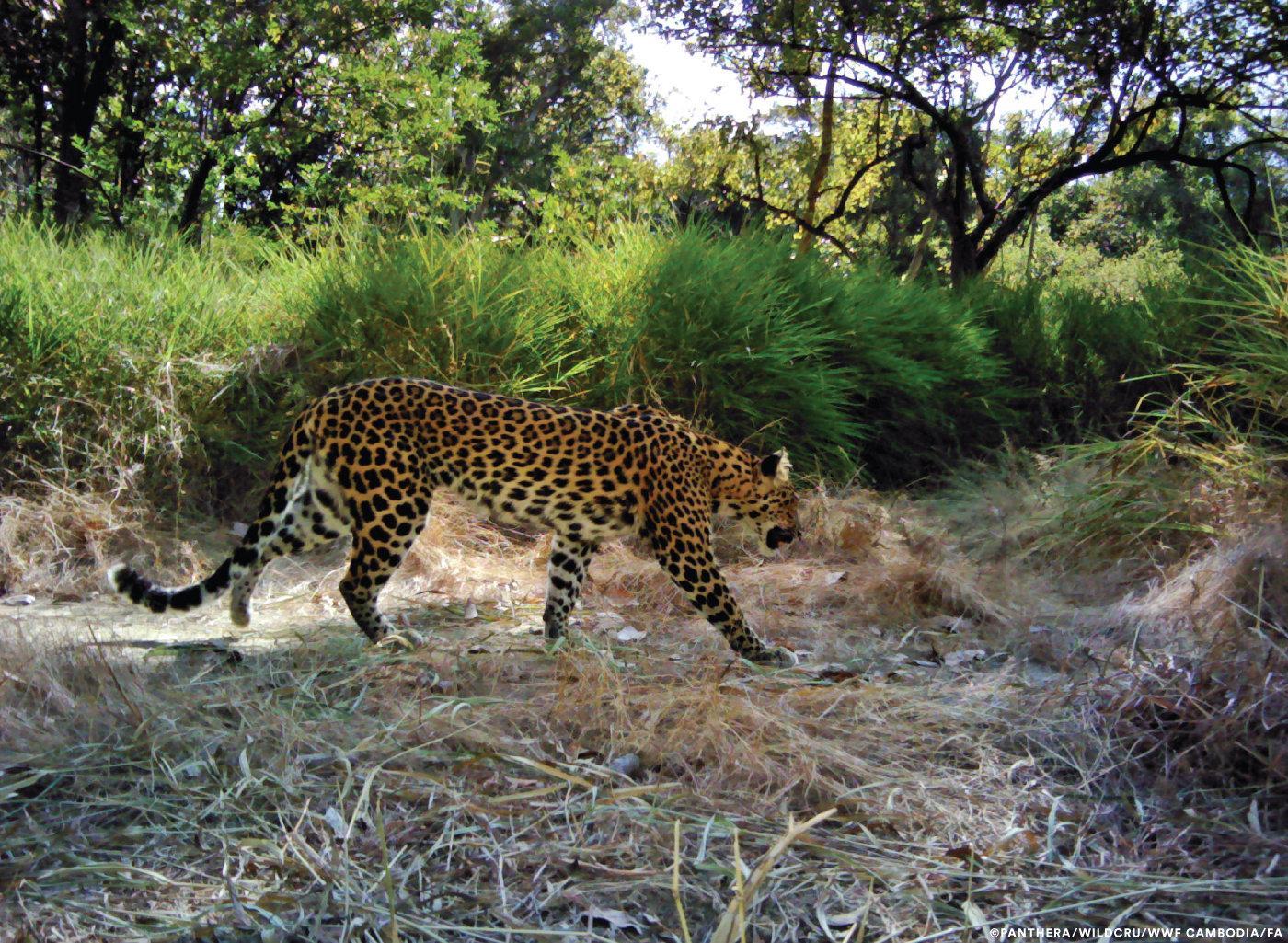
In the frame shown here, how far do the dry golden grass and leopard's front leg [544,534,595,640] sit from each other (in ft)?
1.82

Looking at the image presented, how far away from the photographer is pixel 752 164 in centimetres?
2291

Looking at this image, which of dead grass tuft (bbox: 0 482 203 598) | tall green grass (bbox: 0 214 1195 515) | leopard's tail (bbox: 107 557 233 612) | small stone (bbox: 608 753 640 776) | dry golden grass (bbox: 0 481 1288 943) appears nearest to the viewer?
dry golden grass (bbox: 0 481 1288 943)

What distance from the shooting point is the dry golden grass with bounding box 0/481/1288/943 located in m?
2.67

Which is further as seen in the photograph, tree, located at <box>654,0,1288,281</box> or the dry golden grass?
tree, located at <box>654,0,1288,281</box>

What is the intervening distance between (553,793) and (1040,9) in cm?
→ 1610

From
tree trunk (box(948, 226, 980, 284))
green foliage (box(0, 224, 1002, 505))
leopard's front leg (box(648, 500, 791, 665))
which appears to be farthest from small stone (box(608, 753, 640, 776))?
tree trunk (box(948, 226, 980, 284))

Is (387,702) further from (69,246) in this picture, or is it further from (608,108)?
(608,108)

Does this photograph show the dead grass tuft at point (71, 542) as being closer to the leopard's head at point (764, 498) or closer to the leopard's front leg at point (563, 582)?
the leopard's front leg at point (563, 582)

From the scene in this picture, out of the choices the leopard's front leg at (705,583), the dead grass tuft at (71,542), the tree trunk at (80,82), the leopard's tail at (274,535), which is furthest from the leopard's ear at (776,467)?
the tree trunk at (80,82)

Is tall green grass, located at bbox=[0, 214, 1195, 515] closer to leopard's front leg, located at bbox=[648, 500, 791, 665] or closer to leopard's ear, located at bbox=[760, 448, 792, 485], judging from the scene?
leopard's ear, located at bbox=[760, 448, 792, 485]

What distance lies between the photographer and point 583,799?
318 cm

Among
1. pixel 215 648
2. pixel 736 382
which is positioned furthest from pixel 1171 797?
pixel 736 382

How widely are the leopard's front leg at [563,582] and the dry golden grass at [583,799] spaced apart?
0.55m

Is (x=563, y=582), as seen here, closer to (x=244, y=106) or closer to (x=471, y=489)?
(x=471, y=489)
